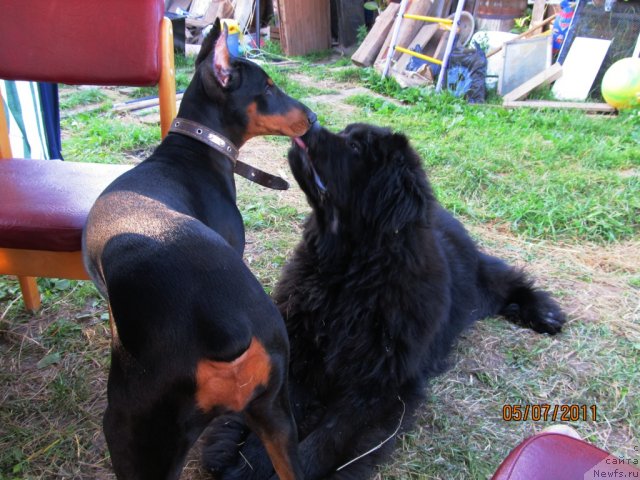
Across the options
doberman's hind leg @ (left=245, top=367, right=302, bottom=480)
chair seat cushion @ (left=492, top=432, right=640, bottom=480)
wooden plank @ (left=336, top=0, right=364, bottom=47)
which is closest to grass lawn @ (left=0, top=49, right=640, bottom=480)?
doberman's hind leg @ (left=245, top=367, right=302, bottom=480)

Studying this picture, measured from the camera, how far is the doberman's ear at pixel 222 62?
7.73ft

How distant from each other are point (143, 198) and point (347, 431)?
1.17 meters

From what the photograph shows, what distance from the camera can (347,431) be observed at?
2100 millimetres

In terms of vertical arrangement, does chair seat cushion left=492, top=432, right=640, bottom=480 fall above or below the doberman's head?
below

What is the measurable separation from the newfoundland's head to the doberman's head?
277mm

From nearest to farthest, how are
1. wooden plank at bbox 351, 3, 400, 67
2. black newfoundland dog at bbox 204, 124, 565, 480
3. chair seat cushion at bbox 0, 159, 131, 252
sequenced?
1. chair seat cushion at bbox 0, 159, 131, 252
2. black newfoundland dog at bbox 204, 124, 565, 480
3. wooden plank at bbox 351, 3, 400, 67

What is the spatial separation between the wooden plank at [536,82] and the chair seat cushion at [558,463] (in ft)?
20.0

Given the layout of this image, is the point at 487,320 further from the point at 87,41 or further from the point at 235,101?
the point at 87,41

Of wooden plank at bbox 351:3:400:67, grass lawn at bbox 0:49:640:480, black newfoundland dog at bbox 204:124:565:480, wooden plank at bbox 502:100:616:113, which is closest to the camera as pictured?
black newfoundland dog at bbox 204:124:565:480

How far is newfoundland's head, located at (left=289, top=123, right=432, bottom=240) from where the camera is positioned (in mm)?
2115

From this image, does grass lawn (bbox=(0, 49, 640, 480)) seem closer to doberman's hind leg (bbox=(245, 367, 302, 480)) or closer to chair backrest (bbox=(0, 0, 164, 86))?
doberman's hind leg (bbox=(245, 367, 302, 480))

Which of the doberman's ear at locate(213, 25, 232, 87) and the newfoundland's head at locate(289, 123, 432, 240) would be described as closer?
the newfoundland's head at locate(289, 123, 432, 240)

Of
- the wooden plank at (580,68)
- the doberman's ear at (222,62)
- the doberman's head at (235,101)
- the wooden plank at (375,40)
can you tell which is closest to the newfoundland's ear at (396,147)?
the doberman's head at (235,101)

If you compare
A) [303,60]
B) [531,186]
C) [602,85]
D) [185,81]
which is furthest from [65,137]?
[602,85]
